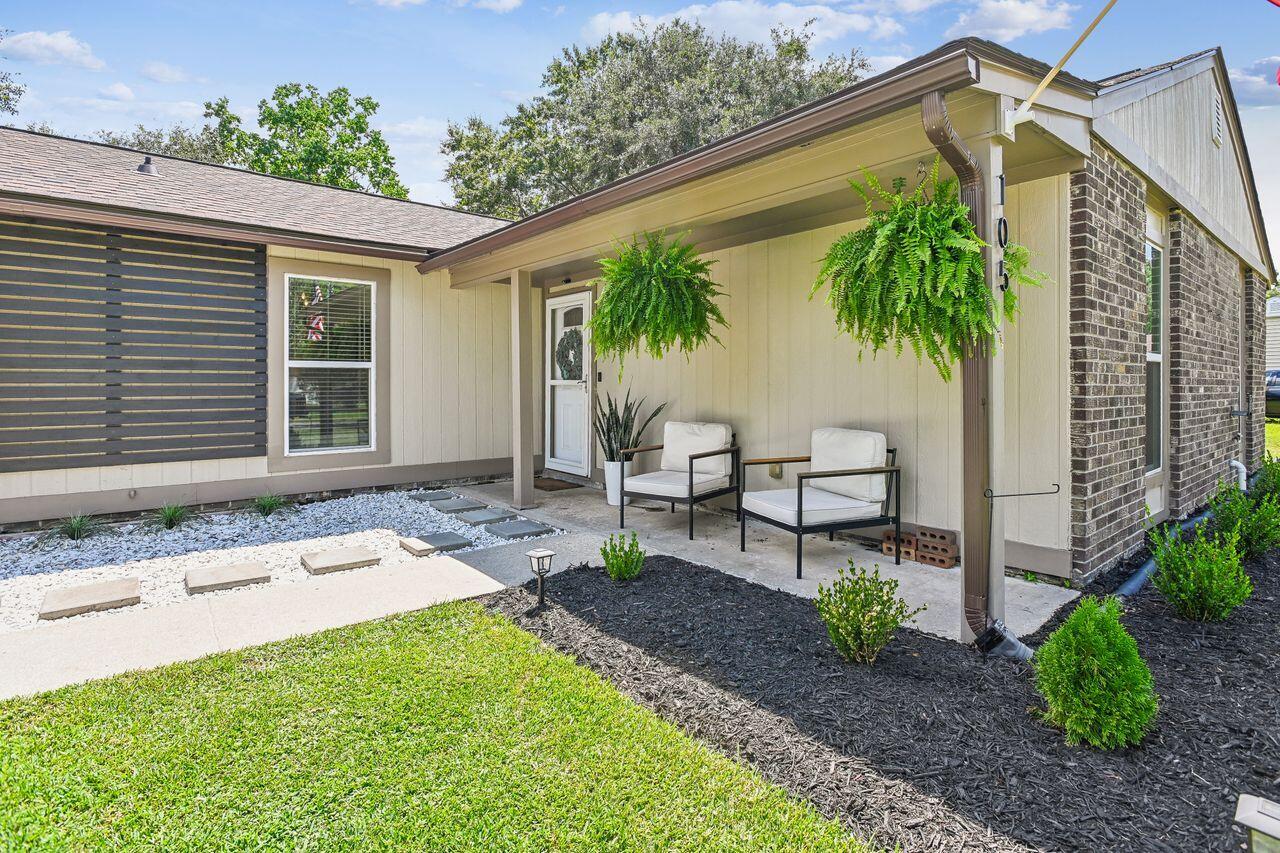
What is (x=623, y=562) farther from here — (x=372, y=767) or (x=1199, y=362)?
(x=1199, y=362)

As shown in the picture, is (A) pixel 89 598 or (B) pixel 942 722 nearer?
(B) pixel 942 722

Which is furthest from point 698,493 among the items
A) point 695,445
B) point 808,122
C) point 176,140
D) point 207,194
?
point 176,140

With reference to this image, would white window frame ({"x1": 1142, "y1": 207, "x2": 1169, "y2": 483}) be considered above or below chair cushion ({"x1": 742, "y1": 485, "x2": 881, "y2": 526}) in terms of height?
above

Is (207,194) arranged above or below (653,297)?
above

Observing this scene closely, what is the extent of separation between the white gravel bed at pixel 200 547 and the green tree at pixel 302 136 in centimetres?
1830

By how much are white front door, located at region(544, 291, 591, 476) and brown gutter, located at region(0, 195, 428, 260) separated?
168cm

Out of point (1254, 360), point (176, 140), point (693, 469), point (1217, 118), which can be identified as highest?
point (176, 140)

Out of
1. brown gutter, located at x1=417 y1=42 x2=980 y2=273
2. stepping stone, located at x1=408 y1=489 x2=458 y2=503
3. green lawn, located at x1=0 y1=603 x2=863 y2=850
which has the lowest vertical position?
green lawn, located at x1=0 y1=603 x2=863 y2=850

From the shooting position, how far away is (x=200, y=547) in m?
4.62

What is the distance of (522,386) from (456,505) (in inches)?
49.3

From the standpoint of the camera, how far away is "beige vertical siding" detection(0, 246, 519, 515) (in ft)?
21.6

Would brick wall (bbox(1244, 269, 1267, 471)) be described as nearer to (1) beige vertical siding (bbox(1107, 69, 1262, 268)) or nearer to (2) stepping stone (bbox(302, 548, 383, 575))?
(1) beige vertical siding (bbox(1107, 69, 1262, 268))

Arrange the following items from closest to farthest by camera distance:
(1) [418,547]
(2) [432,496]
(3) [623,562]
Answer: (3) [623,562]
(1) [418,547]
(2) [432,496]

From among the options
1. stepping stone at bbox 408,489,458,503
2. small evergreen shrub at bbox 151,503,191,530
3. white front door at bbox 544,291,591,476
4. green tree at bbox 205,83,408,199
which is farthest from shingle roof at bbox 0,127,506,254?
green tree at bbox 205,83,408,199
